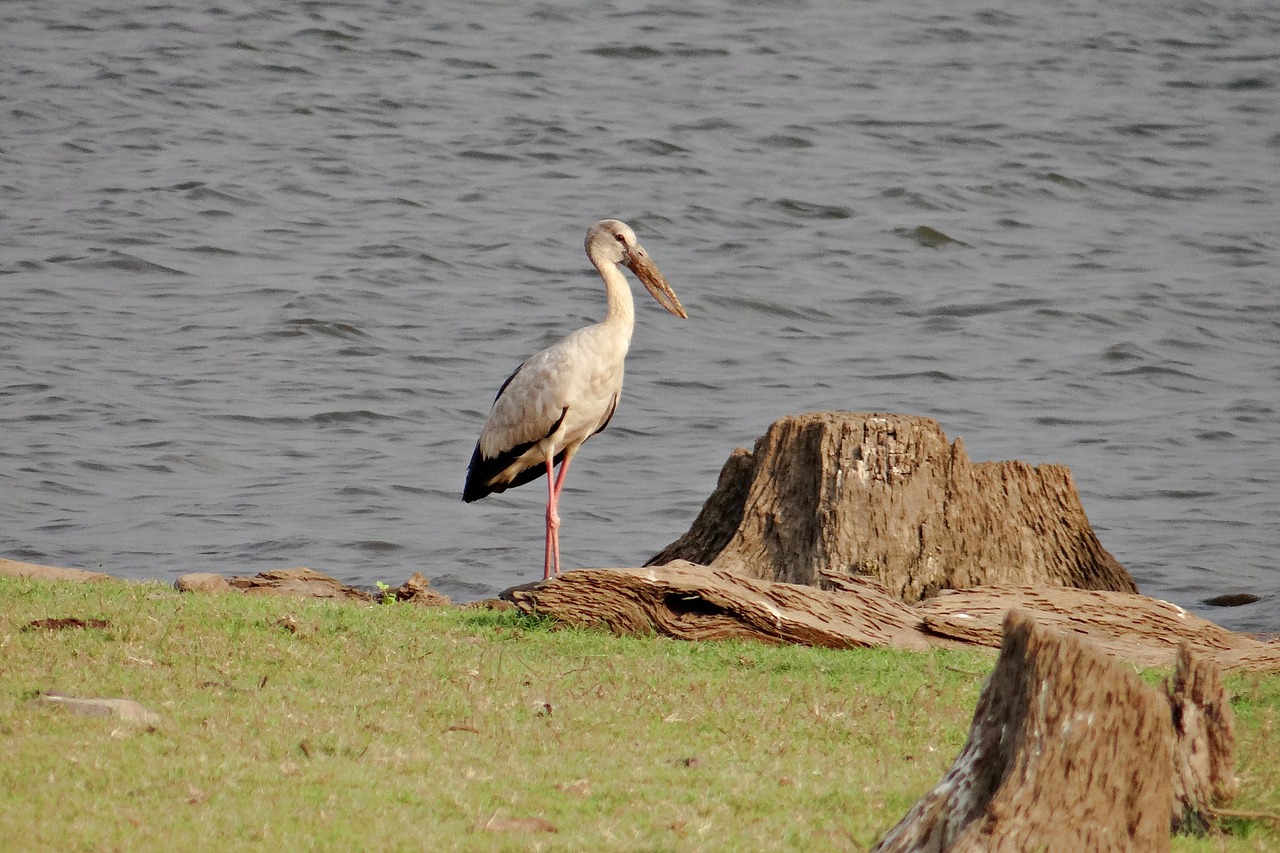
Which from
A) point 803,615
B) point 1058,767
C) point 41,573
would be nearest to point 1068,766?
point 1058,767

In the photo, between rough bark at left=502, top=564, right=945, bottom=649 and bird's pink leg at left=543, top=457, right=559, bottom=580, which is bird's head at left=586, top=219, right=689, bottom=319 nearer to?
bird's pink leg at left=543, top=457, right=559, bottom=580

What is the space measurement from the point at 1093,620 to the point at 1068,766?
179 inches

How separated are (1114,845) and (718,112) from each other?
27930 millimetres

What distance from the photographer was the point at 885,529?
8938 mm

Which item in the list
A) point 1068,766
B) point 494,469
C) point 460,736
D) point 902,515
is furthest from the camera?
point 494,469

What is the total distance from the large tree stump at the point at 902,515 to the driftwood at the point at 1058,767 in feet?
14.6

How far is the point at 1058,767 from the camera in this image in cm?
423

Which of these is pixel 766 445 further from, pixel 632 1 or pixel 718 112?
pixel 632 1

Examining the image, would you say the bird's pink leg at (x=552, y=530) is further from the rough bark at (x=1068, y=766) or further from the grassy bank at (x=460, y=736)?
the rough bark at (x=1068, y=766)

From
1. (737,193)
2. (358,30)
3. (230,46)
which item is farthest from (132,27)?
(737,193)

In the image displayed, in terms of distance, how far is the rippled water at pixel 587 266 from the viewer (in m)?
15.5

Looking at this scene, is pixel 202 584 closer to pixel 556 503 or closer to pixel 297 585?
pixel 297 585

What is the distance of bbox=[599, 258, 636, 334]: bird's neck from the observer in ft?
36.7

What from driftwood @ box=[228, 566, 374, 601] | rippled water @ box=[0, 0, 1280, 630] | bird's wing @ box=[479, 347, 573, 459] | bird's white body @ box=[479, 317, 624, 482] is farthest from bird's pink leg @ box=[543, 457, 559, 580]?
rippled water @ box=[0, 0, 1280, 630]
